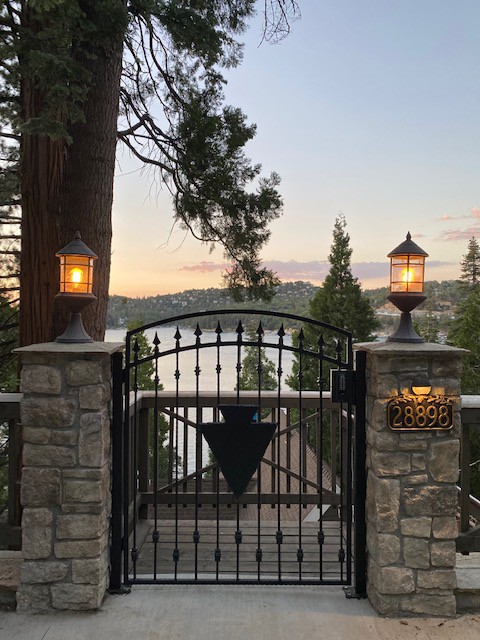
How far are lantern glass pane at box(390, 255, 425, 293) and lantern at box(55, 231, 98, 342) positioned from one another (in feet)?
5.71

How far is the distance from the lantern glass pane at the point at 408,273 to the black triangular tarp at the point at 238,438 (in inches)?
44.8

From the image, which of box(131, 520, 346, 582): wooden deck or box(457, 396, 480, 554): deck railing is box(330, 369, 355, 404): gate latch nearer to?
box(457, 396, 480, 554): deck railing

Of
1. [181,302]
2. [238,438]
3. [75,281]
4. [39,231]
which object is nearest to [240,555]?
[238,438]

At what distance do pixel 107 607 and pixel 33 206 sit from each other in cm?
350

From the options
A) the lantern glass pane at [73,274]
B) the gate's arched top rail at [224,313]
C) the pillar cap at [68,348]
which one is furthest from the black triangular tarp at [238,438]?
the lantern glass pane at [73,274]

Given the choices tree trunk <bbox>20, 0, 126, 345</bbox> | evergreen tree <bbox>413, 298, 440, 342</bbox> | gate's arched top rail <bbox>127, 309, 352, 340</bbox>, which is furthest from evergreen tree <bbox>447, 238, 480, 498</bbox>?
gate's arched top rail <bbox>127, 309, 352, 340</bbox>

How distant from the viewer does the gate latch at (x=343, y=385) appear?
289 cm

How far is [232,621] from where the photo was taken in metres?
2.54

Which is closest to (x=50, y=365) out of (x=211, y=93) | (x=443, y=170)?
(x=211, y=93)

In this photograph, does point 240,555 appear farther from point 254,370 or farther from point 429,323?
point 429,323

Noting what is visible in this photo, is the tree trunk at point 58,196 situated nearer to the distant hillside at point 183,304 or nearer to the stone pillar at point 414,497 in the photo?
the distant hillside at point 183,304

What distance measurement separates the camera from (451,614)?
2.61m

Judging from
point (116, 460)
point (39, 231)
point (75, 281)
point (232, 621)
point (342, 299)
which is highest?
point (39, 231)

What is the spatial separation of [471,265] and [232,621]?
28.3m
